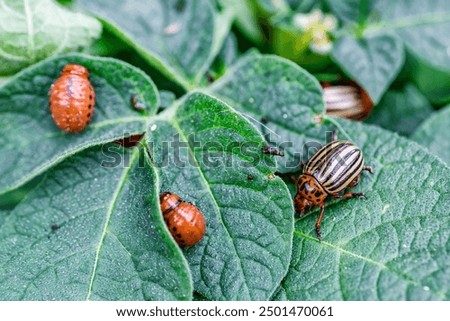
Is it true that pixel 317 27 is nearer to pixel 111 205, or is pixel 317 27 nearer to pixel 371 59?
pixel 371 59

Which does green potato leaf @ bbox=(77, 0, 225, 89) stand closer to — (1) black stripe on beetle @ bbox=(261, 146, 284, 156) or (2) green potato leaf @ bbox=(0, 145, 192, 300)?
(2) green potato leaf @ bbox=(0, 145, 192, 300)

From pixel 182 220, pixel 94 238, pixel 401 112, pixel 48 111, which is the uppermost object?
pixel 401 112

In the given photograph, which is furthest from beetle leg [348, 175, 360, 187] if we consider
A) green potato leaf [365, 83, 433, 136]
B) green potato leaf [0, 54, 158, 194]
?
green potato leaf [0, 54, 158, 194]

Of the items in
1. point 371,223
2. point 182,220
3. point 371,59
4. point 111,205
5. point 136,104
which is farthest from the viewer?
point 371,59

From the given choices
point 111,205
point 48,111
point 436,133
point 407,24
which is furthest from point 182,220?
point 407,24

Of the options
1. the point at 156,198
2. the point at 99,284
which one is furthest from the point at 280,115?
the point at 99,284
